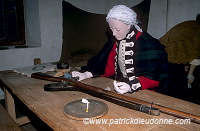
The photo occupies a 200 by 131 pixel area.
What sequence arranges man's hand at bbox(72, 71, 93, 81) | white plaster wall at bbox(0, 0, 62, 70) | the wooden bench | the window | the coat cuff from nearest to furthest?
1. the coat cuff
2. the wooden bench
3. man's hand at bbox(72, 71, 93, 81)
4. white plaster wall at bbox(0, 0, 62, 70)
5. the window

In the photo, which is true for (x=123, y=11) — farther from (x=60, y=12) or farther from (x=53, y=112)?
(x=60, y=12)

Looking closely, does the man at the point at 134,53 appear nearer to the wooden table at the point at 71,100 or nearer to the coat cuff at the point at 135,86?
the coat cuff at the point at 135,86

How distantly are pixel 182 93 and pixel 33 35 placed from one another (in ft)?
10.4

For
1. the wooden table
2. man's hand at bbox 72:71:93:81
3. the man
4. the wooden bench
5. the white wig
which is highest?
the white wig

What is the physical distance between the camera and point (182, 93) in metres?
2.05

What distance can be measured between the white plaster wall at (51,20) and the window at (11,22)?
14 centimetres

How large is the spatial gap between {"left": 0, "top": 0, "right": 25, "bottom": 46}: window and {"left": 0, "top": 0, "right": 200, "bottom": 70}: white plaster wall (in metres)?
0.14

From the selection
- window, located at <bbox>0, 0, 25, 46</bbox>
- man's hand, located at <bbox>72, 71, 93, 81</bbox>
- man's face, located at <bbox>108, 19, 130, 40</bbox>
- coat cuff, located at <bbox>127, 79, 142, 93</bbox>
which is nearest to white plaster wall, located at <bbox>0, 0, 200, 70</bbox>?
window, located at <bbox>0, 0, 25, 46</bbox>

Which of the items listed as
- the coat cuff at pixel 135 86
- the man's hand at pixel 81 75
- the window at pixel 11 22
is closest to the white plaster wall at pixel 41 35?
the window at pixel 11 22

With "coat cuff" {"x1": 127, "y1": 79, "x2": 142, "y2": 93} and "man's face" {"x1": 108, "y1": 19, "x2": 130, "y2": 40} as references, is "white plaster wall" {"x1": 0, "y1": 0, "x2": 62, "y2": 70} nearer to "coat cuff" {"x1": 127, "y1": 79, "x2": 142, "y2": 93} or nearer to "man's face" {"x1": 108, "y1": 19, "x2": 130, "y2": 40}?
"man's face" {"x1": 108, "y1": 19, "x2": 130, "y2": 40}

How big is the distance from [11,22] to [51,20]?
81cm

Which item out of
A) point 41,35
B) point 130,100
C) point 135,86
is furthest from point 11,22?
point 130,100

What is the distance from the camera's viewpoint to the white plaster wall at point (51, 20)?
144 inches

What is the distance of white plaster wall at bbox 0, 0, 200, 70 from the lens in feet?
12.0
